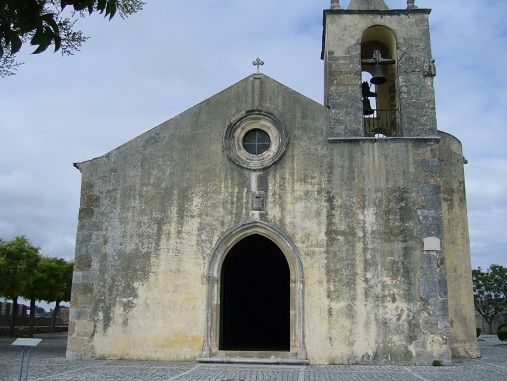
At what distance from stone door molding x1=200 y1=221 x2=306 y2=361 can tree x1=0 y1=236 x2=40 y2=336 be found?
9.52 metres

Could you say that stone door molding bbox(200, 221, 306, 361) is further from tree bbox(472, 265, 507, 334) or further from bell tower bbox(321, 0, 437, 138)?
tree bbox(472, 265, 507, 334)

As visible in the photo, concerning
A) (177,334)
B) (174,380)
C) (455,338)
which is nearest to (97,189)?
(177,334)

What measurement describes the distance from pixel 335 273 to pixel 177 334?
426cm

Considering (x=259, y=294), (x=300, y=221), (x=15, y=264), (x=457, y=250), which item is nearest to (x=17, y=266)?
(x=15, y=264)

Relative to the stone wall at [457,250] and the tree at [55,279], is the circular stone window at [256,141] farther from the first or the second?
the tree at [55,279]

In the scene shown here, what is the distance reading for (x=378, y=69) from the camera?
52.6 feet

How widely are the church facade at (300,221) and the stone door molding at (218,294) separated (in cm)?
4

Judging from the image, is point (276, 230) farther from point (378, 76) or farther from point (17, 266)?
point (17, 266)

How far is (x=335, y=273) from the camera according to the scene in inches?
551

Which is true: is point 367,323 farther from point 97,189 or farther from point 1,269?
point 1,269

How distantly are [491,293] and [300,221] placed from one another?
115ft

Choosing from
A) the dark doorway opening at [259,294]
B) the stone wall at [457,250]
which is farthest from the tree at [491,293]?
the stone wall at [457,250]

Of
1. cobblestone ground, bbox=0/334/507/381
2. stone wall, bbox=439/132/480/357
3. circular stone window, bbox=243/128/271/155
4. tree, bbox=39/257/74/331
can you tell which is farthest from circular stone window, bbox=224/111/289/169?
tree, bbox=39/257/74/331

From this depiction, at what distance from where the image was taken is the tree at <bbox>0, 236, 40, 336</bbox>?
20.2 m
